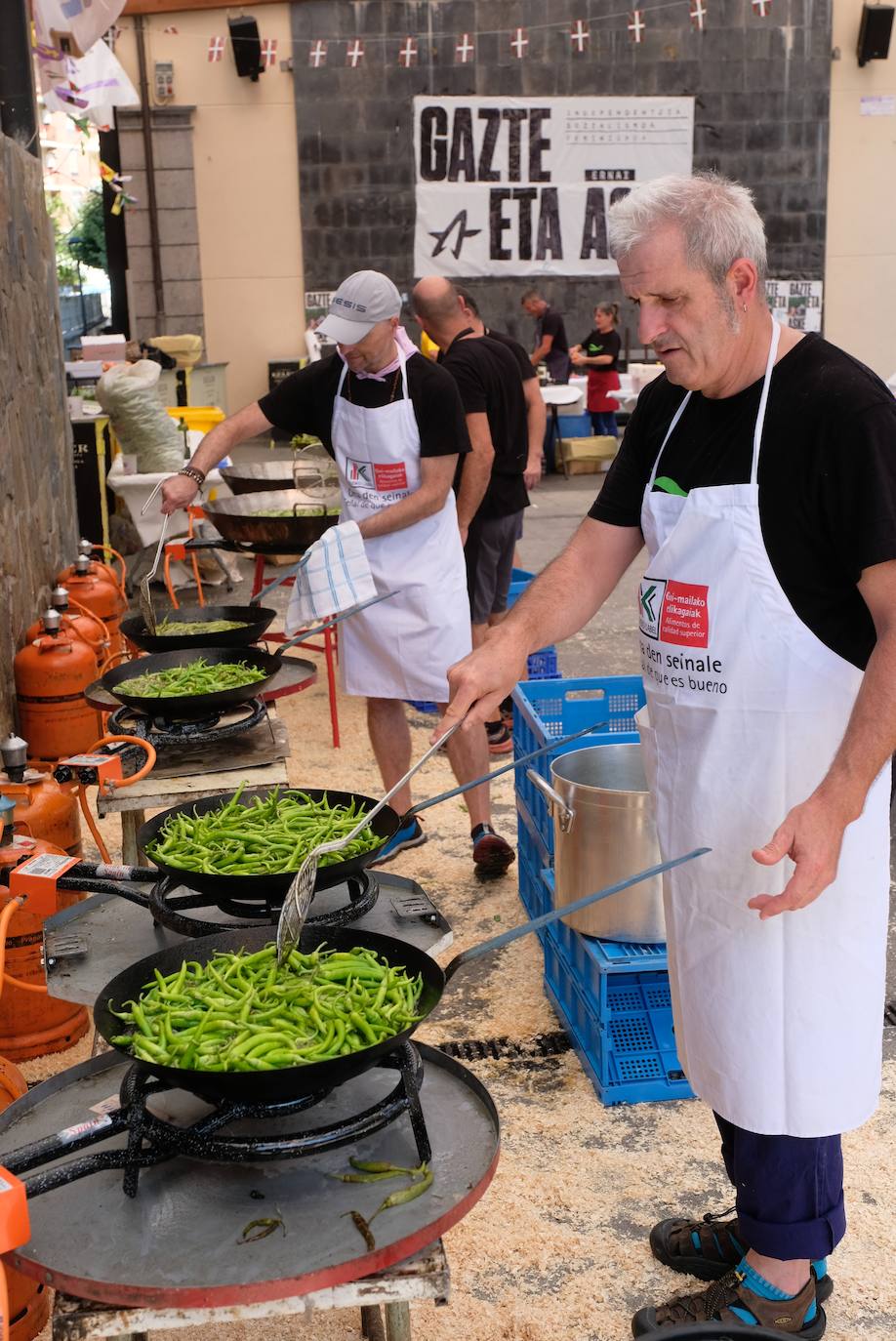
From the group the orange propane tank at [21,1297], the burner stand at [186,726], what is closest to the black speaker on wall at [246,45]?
the burner stand at [186,726]

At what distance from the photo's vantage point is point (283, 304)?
53.4ft

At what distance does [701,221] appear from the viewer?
6.76 ft

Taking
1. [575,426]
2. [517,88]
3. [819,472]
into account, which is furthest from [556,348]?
[819,472]

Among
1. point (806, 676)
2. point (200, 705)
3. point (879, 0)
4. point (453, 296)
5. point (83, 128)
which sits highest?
point (879, 0)

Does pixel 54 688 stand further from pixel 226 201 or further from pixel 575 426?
pixel 226 201

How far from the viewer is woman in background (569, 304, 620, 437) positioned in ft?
46.3

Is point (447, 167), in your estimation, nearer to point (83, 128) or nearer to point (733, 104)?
point (733, 104)

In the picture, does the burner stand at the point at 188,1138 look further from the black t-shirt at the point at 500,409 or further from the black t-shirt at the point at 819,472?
the black t-shirt at the point at 500,409

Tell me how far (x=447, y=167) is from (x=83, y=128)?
8.11 m

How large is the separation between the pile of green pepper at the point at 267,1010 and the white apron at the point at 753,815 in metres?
0.63

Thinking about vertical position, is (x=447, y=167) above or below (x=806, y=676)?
above

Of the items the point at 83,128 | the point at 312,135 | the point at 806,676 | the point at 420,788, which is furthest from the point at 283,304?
the point at 806,676

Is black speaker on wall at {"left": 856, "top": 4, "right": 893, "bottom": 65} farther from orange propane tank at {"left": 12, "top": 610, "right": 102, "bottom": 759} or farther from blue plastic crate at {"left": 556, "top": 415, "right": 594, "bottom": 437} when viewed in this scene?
orange propane tank at {"left": 12, "top": 610, "right": 102, "bottom": 759}

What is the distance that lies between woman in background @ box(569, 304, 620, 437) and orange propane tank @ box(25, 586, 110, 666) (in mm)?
9609
